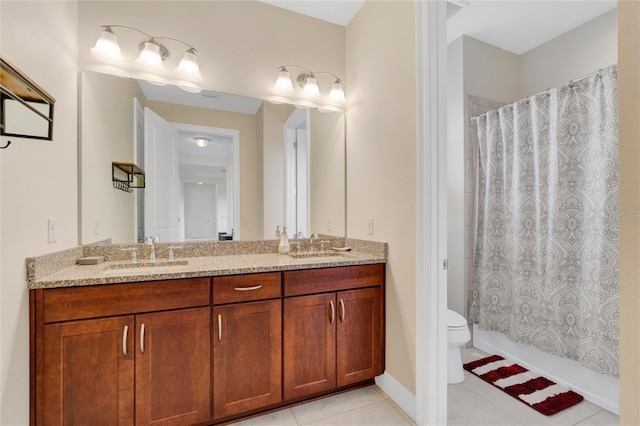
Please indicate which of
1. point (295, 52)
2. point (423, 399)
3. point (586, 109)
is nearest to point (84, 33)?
point (295, 52)

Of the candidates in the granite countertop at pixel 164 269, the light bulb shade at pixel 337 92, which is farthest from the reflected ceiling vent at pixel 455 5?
the granite countertop at pixel 164 269

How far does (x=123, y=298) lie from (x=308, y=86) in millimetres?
1835

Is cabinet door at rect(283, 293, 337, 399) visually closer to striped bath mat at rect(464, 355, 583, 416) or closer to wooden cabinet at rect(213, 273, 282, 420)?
wooden cabinet at rect(213, 273, 282, 420)

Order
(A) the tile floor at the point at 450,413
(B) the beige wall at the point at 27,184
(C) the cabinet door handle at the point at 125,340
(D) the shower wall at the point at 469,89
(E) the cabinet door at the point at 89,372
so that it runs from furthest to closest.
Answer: (D) the shower wall at the point at 469,89
(A) the tile floor at the point at 450,413
(C) the cabinet door handle at the point at 125,340
(E) the cabinet door at the point at 89,372
(B) the beige wall at the point at 27,184

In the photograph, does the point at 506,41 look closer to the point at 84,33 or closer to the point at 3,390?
the point at 84,33

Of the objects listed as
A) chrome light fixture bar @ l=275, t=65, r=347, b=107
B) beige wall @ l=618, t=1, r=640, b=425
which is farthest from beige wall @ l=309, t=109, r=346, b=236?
beige wall @ l=618, t=1, r=640, b=425

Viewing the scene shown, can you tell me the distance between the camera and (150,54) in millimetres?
1796

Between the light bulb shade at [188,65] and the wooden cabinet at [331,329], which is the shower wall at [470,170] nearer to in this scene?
the wooden cabinet at [331,329]

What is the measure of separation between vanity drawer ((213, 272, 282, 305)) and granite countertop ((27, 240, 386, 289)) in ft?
0.11

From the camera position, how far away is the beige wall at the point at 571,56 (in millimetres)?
2203

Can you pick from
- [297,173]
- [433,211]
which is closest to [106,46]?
[297,173]

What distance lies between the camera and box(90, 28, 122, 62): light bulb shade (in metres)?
1.67

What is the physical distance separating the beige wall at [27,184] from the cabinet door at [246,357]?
747mm

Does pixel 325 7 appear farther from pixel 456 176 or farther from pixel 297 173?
pixel 456 176
